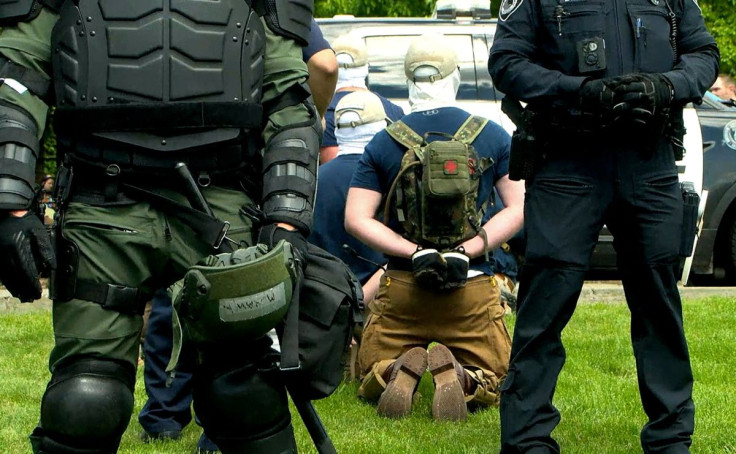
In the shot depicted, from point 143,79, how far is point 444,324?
265 centimetres

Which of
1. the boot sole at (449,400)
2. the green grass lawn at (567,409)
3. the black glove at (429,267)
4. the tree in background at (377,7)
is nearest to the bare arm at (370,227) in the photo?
the black glove at (429,267)

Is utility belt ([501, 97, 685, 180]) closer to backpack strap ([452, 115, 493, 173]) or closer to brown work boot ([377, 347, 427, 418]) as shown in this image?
backpack strap ([452, 115, 493, 173])

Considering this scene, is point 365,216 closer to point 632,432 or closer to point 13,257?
point 632,432

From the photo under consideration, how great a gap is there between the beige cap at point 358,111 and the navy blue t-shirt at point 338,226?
23 cm

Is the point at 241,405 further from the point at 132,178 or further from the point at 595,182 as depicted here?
the point at 595,182

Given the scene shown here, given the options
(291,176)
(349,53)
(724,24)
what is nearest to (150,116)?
(291,176)

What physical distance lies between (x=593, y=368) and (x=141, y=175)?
3.70m

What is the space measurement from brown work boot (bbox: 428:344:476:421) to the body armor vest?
2.24 m

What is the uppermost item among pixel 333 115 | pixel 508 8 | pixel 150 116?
pixel 508 8

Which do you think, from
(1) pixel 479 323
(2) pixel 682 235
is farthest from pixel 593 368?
(2) pixel 682 235

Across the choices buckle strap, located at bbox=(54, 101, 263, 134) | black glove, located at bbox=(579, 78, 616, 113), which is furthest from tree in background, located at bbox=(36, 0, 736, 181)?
buckle strap, located at bbox=(54, 101, 263, 134)

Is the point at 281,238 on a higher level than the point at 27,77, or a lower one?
lower

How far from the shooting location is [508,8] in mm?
4707

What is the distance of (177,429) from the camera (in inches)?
208
